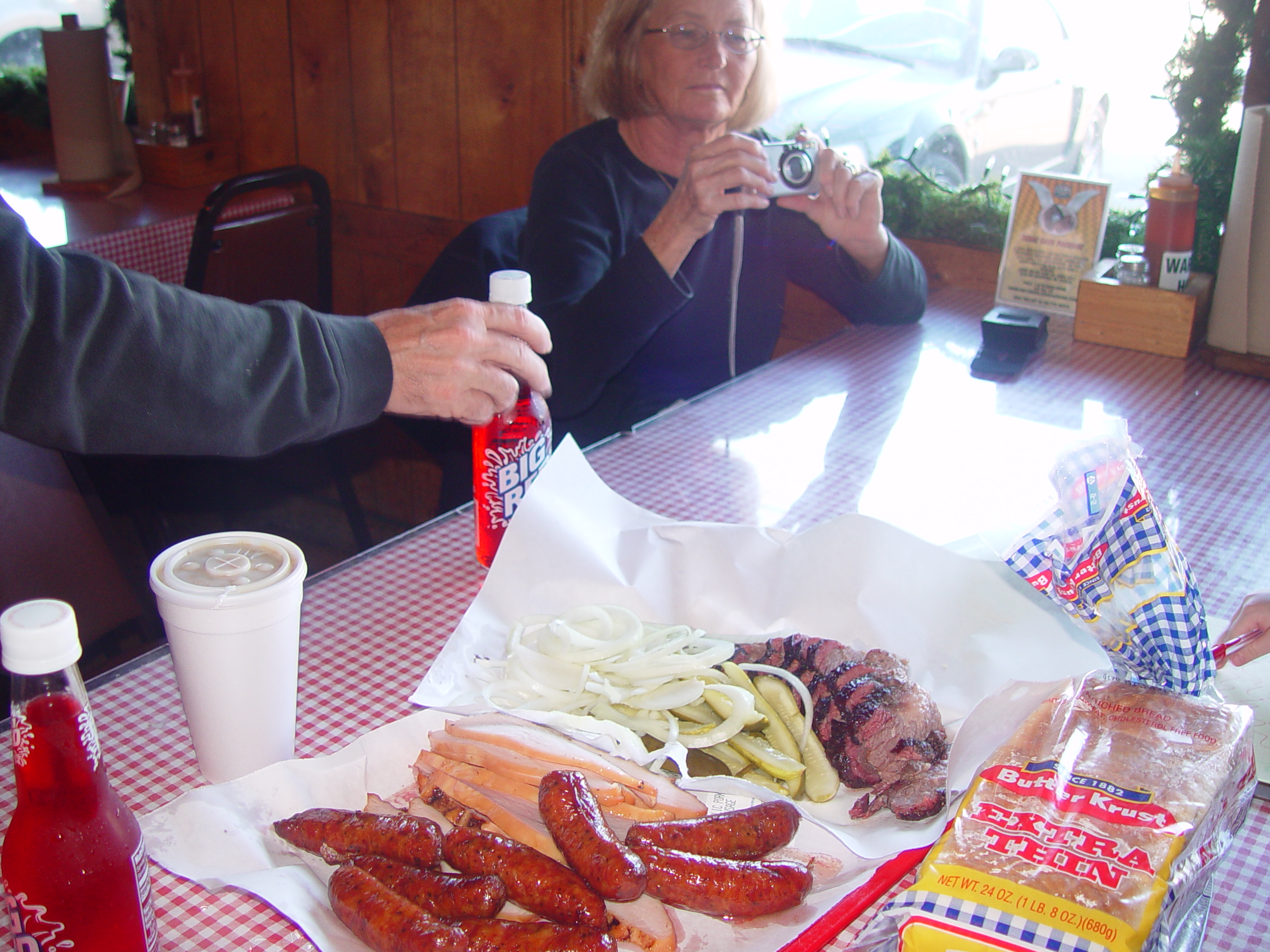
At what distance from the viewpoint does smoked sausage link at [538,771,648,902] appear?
0.81 m

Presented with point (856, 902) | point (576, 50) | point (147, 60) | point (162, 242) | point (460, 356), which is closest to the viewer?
point (856, 902)

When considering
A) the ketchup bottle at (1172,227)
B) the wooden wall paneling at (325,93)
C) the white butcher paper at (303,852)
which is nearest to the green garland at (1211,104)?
the ketchup bottle at (1172,227)

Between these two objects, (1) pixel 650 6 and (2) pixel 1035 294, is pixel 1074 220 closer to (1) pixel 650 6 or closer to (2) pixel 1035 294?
(2) pixel 1035 294

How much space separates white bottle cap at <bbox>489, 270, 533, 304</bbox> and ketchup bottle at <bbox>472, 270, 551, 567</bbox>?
0.16ft

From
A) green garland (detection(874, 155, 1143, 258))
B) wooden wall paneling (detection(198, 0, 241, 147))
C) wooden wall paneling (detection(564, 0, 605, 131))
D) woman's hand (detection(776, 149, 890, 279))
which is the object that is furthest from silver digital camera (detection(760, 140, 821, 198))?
wooden wall paneling (detection(198, 0, 241, 147))

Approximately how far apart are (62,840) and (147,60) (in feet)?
12.9

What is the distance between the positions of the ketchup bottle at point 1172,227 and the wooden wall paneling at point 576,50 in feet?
4.76

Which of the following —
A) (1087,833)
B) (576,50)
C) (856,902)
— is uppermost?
(576,50)

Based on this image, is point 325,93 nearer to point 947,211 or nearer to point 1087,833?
point 947,211

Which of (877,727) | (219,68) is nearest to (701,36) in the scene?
(877,727)

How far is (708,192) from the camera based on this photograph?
6.32 ft

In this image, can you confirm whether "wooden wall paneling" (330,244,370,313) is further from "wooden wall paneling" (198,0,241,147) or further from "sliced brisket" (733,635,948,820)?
"sliced brisket" (733,635,948,820)

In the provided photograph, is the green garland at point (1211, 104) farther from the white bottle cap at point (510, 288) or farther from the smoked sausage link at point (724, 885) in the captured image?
the smoked sausage link at point (724, 885)

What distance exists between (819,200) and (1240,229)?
825mm
